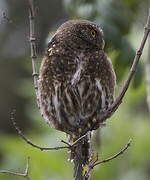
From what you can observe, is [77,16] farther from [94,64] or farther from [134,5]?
[94,64]

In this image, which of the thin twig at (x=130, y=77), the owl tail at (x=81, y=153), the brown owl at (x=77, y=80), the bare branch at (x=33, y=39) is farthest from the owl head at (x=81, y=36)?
the owl tail at (x=81, y=153)

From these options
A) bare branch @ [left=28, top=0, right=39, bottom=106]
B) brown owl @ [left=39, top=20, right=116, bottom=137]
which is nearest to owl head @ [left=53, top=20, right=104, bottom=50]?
brown owl @ [left=39, top=20, right=116, bottom=137]

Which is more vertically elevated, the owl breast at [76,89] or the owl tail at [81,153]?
the owl breast at [76,89]

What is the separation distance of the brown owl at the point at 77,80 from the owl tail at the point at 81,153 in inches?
2.2

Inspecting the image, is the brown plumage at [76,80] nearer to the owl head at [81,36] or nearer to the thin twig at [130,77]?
the owl head at [81,36]

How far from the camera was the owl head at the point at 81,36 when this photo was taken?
4.41m

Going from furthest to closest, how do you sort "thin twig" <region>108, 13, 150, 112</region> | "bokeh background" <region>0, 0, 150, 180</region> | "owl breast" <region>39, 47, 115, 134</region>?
"bokeh background" <region>0, 0, 150, 180</region>
"owl breast" <region>39, 47, 115, 134</region>
"thin twig" <region>108, 13, 150, 112</region>

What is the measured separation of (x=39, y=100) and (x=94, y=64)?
0.38m

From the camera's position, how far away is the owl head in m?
4.41

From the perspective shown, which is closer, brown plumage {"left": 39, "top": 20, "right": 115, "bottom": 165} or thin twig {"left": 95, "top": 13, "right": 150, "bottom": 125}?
thin twig {"left": 95, "top": 13, "right": 150, "bottom": 125}

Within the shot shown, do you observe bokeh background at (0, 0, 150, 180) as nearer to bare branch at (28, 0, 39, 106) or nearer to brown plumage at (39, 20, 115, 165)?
bare branch at (28, 0, 39, 106)

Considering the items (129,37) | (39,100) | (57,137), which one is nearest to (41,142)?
(57,137)

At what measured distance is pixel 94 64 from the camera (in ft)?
14.4

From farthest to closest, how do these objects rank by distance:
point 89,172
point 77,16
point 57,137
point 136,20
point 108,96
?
point 57,137 → point 136,20 → point 77,16 → point 108,96 → point 89,172
